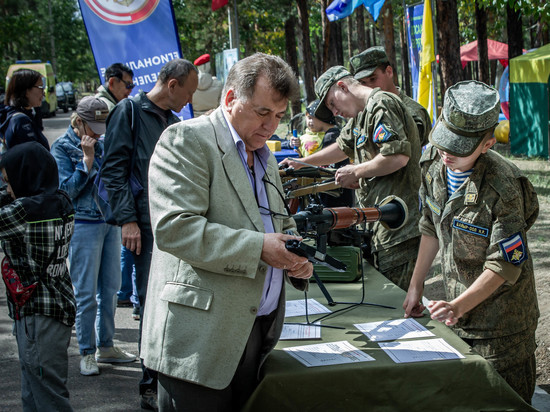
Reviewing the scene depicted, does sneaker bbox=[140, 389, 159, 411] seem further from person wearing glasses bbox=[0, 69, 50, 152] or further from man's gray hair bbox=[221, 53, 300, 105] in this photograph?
person wearing glasses bbox=[0, 69, 50, 152]

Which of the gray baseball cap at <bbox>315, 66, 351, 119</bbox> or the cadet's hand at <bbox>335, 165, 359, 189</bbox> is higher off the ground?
the gray baseball cap at <bbox>315, 66, 351, 119</bbox>

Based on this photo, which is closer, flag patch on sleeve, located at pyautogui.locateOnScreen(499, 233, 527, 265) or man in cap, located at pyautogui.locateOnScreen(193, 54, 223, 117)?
flag patch on sleeve, located at pyautogui.locateOnScreen(499, 233, 527, 265)

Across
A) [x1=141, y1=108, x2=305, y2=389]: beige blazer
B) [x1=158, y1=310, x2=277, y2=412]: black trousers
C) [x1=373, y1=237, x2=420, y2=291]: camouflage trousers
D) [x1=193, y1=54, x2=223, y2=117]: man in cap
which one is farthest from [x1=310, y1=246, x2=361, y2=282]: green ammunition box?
[x1=193, y1=54, x2=223, y2=117]: man in cap

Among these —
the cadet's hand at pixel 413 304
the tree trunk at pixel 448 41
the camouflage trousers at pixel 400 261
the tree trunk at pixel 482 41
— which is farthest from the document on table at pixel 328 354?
the tree trunk at pixel 482 41

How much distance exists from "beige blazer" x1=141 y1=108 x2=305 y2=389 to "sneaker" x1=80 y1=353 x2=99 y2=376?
95.8 inches

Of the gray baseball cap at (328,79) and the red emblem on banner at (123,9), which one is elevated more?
the red emblem on banner at (123,9)

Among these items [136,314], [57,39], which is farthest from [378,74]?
[57,39]

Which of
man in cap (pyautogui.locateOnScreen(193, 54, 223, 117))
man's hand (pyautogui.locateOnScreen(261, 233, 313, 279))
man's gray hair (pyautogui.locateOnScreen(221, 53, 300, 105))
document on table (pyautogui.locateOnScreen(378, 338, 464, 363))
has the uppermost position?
man in cap (pyautogui.locateOnScreen(193, 54, 223, 117))

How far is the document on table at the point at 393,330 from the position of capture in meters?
2.49

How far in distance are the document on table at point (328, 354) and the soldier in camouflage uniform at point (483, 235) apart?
0.32 metres

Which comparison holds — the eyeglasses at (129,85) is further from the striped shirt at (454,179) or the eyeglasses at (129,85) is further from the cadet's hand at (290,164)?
the striped shirt at (454,179)

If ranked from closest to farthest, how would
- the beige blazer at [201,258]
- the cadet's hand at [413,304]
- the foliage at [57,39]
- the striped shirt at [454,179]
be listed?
the beige blazer at [201,258] < the striped shirt at [454,179] < the cadet's hand at [413,304] < the foliage at [57,39]

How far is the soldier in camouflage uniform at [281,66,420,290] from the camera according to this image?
3.45 metres

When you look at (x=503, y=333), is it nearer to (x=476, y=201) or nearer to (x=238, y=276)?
(x=476, y=201)
